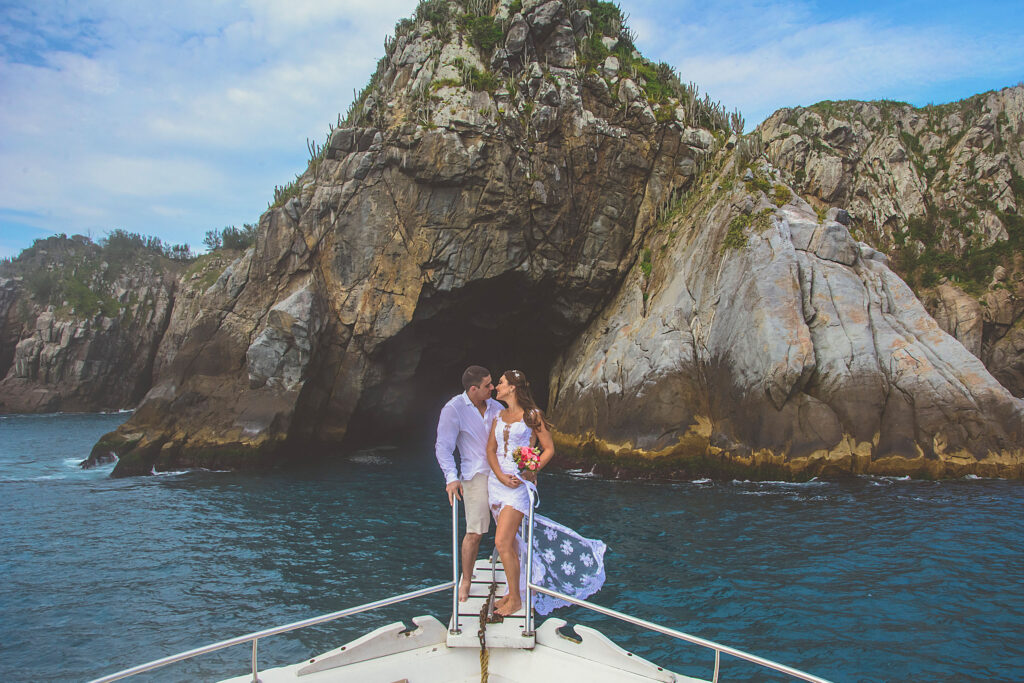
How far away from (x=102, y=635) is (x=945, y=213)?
5302 centimetres

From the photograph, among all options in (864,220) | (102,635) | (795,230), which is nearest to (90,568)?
(102,635)

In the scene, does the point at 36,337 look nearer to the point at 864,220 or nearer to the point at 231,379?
the point at 231,379

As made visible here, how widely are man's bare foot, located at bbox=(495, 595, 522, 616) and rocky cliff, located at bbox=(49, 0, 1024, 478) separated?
1447 cm

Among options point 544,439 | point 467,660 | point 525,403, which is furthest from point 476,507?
point 467,660

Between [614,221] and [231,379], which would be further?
[614,221]

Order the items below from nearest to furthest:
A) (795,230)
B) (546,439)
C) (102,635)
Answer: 1. (546,439)
2. (102,635)
3. (795,230)

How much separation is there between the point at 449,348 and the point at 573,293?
702 cm

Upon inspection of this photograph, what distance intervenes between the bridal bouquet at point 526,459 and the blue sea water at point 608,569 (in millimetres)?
3516

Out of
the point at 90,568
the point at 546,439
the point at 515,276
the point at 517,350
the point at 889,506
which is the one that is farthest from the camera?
the point at 517,350

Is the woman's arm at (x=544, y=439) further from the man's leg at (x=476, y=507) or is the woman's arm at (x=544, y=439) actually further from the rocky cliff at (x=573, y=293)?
the rocky cliff at (x=573, y=293)

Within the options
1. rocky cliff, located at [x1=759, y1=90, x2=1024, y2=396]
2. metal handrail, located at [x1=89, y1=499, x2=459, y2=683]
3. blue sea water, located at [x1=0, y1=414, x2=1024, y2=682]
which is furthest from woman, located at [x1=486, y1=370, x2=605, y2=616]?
rocky cliff, located at [x1=759, y1=90, x2=1024, y2=396]

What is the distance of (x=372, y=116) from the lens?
2584 centimetres

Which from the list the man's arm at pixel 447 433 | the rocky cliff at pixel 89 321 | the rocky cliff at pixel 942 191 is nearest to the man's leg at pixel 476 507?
the man's arm at pixel 447 433

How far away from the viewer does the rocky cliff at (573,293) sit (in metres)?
18.5
